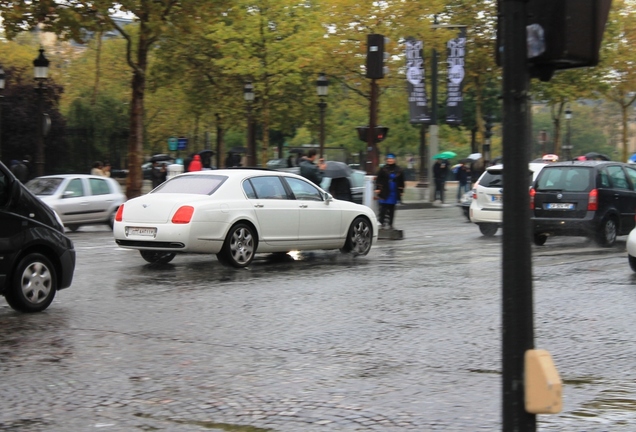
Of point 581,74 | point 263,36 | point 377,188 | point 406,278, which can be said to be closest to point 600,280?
point 406,278

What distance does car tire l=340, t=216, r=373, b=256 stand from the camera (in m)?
18.0

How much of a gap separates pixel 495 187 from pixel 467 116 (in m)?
40.2

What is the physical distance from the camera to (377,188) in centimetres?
2280

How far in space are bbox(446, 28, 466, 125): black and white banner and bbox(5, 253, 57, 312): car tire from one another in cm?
2892

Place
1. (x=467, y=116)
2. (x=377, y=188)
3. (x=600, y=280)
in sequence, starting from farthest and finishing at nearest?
(x=467, y=116), (x=377, y=188), (x=600, y=280)

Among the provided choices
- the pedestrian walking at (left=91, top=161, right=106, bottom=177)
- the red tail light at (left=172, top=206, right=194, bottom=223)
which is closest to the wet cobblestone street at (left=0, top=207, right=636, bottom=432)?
the red tail light at (left=172, top=206, right=194, bottom=223)

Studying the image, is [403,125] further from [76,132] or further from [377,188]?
[377,188]

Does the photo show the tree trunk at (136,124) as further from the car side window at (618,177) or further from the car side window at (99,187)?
the car side window at (618,177)

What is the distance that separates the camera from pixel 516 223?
449cm

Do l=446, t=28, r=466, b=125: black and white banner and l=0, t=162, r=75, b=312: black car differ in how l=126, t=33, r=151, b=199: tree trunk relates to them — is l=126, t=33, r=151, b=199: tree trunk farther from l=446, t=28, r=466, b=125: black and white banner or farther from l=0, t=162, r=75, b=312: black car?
l=0, t=162, r=75, b=312: black car

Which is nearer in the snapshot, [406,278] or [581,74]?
[406,278]

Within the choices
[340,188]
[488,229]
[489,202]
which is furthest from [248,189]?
[488,229]

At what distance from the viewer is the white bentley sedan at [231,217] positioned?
1501cm

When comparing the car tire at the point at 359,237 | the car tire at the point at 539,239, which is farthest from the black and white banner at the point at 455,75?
the car tire at the point at 359,237
